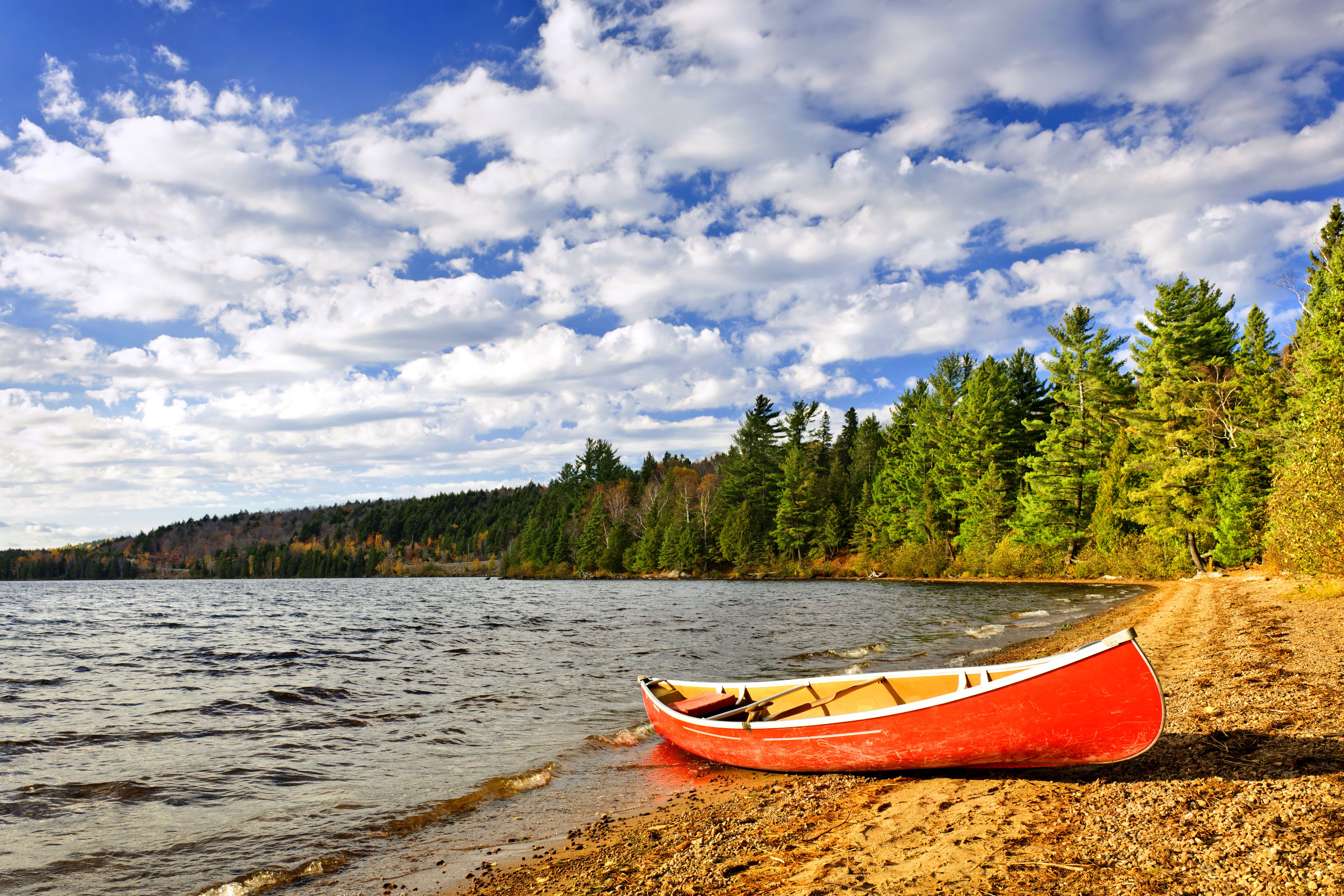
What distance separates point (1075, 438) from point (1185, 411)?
504 inches

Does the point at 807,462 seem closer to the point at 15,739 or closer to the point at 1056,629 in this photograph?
the point at 1056,629

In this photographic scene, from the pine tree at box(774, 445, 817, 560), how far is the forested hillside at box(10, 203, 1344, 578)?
0.64 ft

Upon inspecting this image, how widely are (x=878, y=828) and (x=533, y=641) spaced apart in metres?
20.6

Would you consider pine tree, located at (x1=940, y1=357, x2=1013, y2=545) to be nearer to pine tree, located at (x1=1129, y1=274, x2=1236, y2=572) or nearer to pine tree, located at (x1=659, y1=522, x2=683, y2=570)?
pine tree, located at (x1=1129, y1=274, x2=1236, y2=572)

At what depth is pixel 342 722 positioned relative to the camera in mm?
13102

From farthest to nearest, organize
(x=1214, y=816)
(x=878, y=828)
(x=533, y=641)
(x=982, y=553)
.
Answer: (x=982, y=553)
(x=533, y=641)
(x=878, y=828)
(x=1214, y=816)

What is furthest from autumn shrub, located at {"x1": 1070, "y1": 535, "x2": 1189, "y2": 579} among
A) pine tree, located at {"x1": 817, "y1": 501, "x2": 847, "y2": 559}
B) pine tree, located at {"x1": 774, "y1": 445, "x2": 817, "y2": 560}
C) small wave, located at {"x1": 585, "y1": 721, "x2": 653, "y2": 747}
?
small wave, located at {"x1": 585, "y1": 721, "x2": 653, "y2": 747}

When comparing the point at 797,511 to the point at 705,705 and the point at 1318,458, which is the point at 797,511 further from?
the point at 705,705

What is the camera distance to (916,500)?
6375cm

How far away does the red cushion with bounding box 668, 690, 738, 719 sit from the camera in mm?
9906

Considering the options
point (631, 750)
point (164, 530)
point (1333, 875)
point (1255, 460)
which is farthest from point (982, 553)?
point (164, 530)

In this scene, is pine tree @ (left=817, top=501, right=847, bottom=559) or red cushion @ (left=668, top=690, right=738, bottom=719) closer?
red cushion @ (left=668, top=690, right=738, bottom=719)

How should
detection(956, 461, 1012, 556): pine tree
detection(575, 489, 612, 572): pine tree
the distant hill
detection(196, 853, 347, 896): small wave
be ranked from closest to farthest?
1. detection(196, 853, 347, 896): small wave
2. detection(956, 461, 1012, 556): pine tree
3. detection(575, 489, 612, 572): pine tree
4. the distant hill

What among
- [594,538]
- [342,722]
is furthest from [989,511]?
[594,538]
